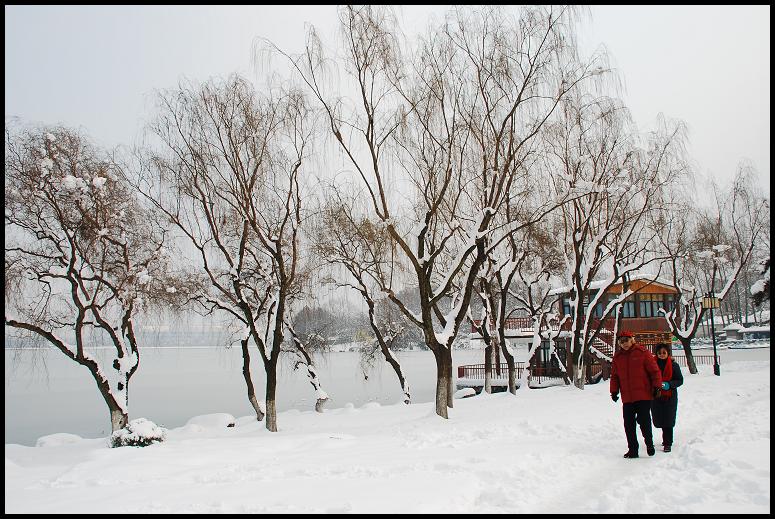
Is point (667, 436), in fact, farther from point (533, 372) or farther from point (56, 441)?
point (533, 372)

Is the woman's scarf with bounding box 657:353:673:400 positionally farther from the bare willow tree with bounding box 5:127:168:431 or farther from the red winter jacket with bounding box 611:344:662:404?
the bare willow tree with bounding box 5:127:168:431

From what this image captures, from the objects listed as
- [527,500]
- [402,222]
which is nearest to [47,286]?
[402,222]

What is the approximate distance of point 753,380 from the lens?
16750mm

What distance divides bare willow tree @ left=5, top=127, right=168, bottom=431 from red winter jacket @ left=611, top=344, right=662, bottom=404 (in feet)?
37.2

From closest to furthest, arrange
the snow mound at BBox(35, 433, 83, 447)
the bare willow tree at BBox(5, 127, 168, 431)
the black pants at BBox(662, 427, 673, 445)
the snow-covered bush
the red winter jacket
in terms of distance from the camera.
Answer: the red winter jacket, the black pants at BBox(662, 427, 673, 445), the snow-covered bush, the bare willow tree at BBox(5, 127, 168, 431), the snow mound at BBox(35, 433, 83, 447)

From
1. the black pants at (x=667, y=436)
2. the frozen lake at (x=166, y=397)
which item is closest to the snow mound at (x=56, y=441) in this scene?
the frozen lake at (x=166, y=397)

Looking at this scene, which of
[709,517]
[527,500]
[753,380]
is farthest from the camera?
[753,380]

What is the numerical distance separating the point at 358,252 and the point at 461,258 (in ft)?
29.0

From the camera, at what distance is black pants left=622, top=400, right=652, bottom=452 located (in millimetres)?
6691

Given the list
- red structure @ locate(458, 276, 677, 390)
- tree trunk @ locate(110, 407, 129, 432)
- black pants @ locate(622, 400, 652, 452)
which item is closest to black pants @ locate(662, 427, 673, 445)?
black pants @ locate(622, 400, 652, 452)

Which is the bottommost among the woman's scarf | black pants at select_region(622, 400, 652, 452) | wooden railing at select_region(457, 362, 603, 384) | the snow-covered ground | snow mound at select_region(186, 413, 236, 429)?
wooden railing at select_region(457, 362, 603, 384)

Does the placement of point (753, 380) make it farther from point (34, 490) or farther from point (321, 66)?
point (34, 490)

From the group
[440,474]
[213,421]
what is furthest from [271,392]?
[440,474]

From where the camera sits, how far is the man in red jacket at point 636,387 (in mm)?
A: 6719
